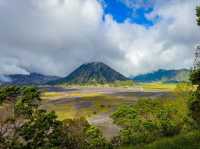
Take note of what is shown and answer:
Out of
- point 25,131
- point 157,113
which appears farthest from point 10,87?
point 157,113

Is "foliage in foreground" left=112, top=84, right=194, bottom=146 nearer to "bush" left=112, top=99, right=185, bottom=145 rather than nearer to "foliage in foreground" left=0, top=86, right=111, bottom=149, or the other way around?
"bush" left=112, top=99, right=185, bottom=145

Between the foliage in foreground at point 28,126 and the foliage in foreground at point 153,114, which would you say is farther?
the foliage in foreground at point 153,114

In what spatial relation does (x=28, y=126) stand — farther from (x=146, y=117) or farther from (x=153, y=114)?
(x=153, y=114)

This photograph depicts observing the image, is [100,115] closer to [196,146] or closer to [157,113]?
[157,113]

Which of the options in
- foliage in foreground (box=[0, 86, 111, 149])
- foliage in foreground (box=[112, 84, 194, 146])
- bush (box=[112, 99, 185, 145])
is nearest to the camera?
foliage in foreground (box=[0, 86, 111, 149])

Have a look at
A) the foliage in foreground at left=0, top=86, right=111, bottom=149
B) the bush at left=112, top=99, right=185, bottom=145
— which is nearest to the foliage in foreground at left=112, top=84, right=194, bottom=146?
the bush at left=112, top=99, right=185, bottom=145

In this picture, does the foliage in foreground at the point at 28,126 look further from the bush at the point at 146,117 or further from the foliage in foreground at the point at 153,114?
the foliage in foreground at the point at 153,114

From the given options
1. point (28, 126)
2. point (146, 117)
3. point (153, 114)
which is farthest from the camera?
point (153, 114)

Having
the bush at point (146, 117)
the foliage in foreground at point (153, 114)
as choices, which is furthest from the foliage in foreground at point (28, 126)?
the foliage in foreground at point (153, 114)

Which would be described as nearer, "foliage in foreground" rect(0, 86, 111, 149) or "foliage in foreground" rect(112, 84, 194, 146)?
"foliage in foreground" rect(0, 86, 111, 149)

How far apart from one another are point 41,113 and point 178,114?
162 ft

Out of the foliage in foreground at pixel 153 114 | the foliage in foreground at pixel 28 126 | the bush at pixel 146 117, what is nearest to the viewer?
the foliage in foreground at pixel 28 126

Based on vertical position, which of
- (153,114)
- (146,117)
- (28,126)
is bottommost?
(146,117)

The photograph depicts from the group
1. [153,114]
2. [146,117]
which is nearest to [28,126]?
[146,117]
